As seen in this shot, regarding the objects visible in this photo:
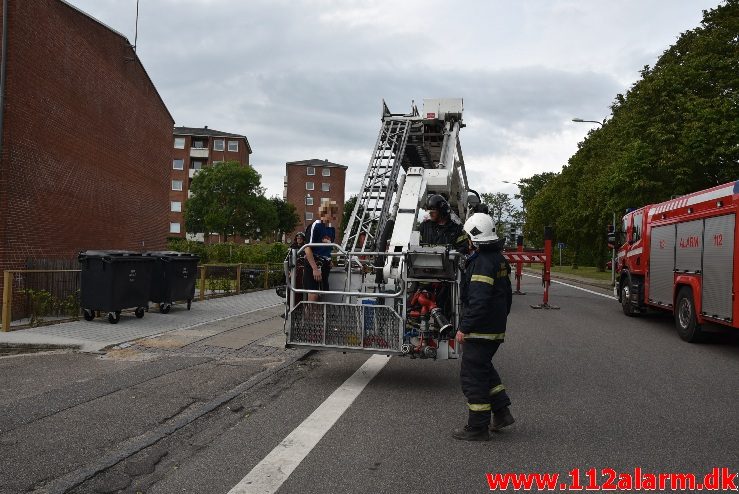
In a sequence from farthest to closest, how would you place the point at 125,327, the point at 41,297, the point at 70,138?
the point at 70,138 < the point at 41,297 < the point at 125,327

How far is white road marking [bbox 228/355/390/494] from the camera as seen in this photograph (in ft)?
12.3

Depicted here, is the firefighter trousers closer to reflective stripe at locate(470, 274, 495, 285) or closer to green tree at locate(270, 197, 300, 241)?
reflective stripe at locate(470, 274, 495, 285)

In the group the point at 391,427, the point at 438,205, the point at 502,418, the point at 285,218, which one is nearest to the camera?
the point at 502,418

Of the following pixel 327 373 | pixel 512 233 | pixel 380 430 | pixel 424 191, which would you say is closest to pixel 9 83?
pixel 424 191

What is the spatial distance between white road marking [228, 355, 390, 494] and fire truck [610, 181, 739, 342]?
6176mm

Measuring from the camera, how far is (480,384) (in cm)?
478

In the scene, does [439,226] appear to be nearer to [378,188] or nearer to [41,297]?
[378,188]

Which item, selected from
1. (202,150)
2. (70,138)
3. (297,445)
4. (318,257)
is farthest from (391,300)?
(202,150)

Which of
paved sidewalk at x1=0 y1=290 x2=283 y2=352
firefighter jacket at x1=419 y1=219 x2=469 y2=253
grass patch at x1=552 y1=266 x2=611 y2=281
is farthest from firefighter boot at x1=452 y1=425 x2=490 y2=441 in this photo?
grass patch at x1=552 y1=266 x2=611 y2=281

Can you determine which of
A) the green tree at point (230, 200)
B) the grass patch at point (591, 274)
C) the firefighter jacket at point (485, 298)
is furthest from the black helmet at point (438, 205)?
the green tree at point (230, 200)

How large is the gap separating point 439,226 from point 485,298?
2543mm

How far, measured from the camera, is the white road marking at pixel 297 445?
3754mm

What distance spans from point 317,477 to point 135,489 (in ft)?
3.55

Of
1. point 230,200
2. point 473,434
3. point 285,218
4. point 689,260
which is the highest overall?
point 230,200
